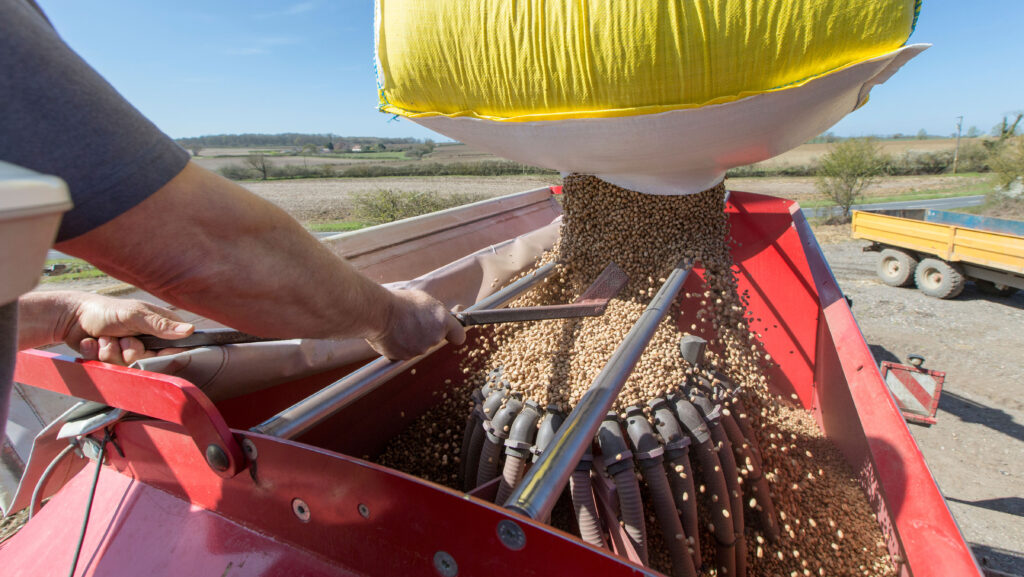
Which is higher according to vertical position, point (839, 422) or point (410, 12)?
point (410, 12)

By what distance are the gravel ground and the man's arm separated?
248 centimetres

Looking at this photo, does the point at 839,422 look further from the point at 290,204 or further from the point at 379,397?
the point at 290,204

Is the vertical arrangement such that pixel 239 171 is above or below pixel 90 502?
below

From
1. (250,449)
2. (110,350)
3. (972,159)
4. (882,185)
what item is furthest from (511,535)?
(972,159)

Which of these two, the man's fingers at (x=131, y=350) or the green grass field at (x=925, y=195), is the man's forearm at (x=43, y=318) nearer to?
the man's fingers at (x=131, y=350)

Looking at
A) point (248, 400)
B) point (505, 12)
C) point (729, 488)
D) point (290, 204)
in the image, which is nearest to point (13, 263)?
point (505, 12)

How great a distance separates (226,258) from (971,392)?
5459mm

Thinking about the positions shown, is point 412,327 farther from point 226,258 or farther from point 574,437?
point 226,258

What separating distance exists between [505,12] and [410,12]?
0.23 m

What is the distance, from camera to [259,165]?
111 feet

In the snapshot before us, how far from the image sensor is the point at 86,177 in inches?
19.7

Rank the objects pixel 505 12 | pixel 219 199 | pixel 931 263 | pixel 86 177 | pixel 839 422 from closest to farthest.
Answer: pixel 86 177, pixel 219 199, pixel 505 12, pixel 839 422, pixel 931 263

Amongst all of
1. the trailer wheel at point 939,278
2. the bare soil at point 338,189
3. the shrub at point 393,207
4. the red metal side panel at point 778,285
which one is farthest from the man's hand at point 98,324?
the shrub at point 393,207

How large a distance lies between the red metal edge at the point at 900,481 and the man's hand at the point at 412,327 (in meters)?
1.16
